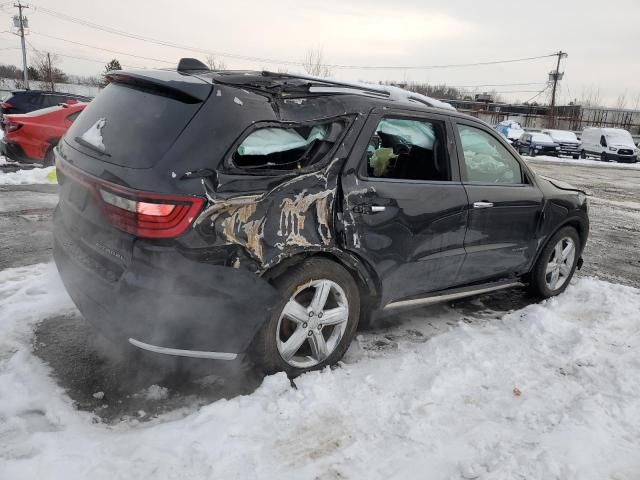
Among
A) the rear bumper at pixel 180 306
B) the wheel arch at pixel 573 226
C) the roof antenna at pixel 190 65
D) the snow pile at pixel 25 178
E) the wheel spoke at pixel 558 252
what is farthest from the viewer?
Result: the snow pile at pixel 25 178

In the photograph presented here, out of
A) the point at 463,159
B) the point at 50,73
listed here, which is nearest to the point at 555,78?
the point at 50,73

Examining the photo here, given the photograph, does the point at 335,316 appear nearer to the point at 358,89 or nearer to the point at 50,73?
the point at 358,89

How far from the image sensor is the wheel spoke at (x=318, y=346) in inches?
118

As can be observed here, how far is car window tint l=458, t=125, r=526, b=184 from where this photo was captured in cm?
374

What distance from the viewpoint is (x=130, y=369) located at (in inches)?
121

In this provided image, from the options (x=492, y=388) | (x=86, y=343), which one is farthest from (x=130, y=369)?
(x=492, y=388)

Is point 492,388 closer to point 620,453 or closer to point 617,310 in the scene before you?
point 620,453

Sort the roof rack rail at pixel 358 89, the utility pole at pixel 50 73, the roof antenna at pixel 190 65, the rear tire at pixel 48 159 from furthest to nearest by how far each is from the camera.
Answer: the utility pole at pixel 50 73, the rear tire at pixel 48 159, the roof antenna at pixel 190 65, the roof rack rail at pixel 358 89

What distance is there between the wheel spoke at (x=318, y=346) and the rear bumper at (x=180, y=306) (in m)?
0.42

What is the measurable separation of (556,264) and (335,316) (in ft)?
8.96

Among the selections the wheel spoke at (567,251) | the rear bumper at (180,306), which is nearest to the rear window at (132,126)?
the rear bumper at (180,306)

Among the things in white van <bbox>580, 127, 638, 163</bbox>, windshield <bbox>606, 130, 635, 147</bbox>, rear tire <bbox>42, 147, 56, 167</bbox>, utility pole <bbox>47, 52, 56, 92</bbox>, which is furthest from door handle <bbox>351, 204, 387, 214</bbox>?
utility pole <bbox>47, 52, 56, 92</bbox>

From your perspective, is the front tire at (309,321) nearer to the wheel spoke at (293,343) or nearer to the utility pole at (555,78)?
the wheel spoke at (293,343)

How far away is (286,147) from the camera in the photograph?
9.31 ft
